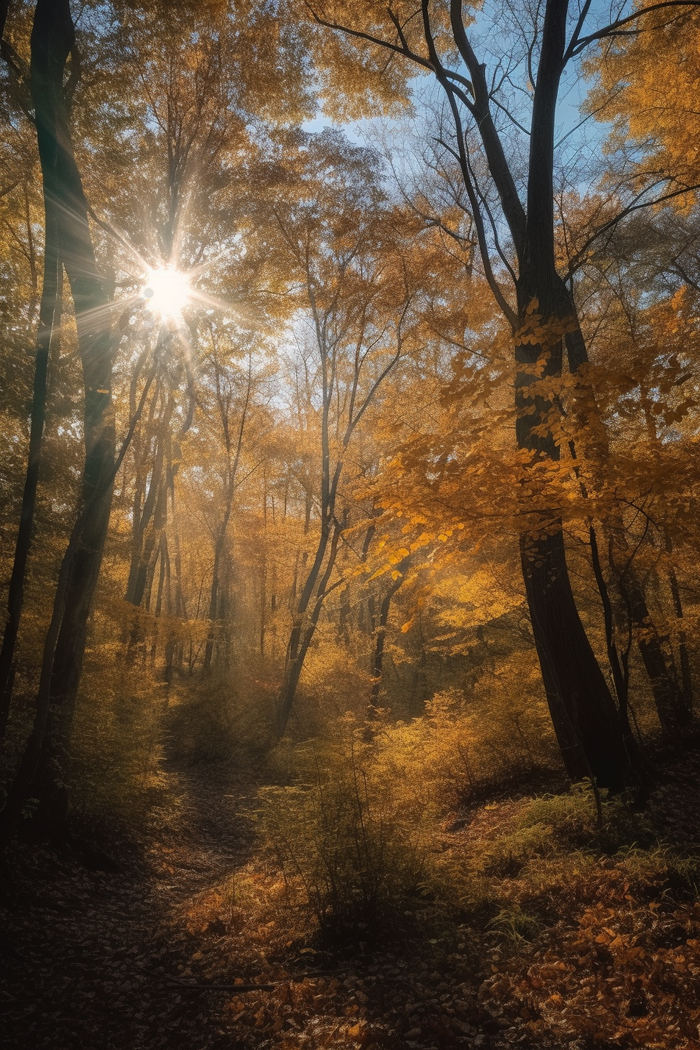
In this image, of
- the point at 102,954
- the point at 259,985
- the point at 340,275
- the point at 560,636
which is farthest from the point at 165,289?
the point at 259,985

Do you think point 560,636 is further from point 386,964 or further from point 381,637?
point 381,637

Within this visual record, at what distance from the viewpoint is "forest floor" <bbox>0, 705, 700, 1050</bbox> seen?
289cm

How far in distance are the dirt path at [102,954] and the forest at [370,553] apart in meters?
0.03

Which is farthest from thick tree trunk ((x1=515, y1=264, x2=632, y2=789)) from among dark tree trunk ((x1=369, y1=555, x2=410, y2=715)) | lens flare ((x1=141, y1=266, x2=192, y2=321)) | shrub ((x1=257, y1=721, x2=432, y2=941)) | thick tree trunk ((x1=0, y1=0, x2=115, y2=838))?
dark tree trunk ((x1=369, y1=555, x2=410, y2=715))

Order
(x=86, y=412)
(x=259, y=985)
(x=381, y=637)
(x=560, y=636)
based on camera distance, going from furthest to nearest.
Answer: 1. (x=381, y=637)
2. (x=86, y=412)
3. (x=560, y=636)
4. (x=259, y=985)

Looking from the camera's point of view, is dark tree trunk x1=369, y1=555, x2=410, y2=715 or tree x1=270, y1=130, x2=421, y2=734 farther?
dark tree trunk x1=369, y1=555, x2=410, y2=715

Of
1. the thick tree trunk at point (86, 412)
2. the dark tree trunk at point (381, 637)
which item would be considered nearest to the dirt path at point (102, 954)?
the thick tree trunk at point (86, 412)

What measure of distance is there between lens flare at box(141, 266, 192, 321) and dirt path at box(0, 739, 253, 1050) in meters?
8.28

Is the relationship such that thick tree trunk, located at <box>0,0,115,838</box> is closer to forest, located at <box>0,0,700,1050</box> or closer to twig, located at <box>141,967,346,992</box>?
forest, located at <box>0,0,700,1050</box>

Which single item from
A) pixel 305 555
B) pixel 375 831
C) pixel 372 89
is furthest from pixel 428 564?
pixel 305 555

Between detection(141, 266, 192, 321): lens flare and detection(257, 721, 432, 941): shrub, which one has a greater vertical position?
detection(141, 266, 192, 321): lens flare

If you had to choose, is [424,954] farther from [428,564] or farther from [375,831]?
[428,564]

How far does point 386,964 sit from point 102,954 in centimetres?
239

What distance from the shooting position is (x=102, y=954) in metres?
4.21
